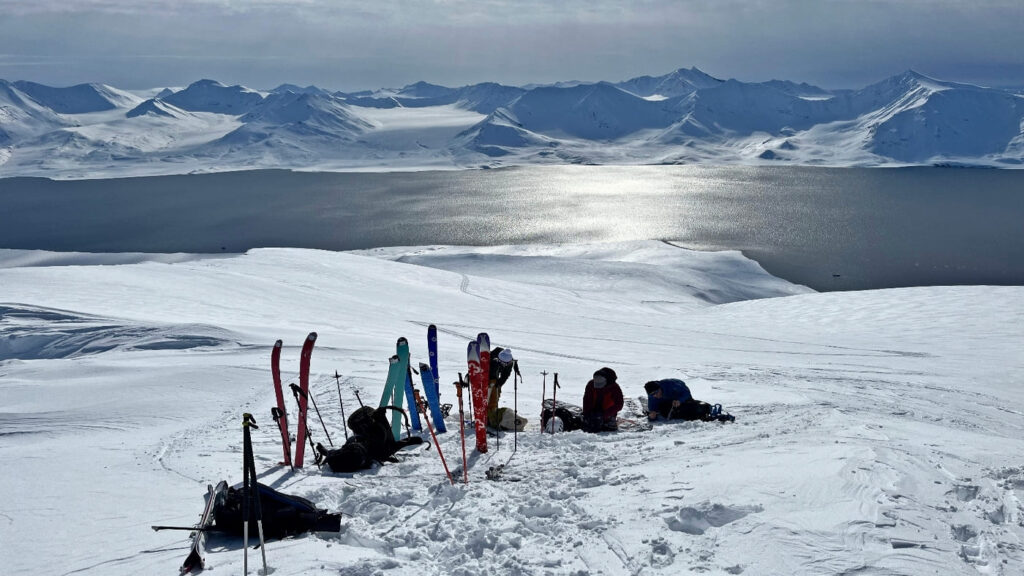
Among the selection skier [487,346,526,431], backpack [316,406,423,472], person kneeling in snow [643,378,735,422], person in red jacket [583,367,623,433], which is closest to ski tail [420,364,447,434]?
skier [487,346,526,431]

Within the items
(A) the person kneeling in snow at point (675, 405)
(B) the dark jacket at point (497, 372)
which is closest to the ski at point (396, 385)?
(B) the dark jacket at point (497, 372)

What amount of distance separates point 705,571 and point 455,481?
3.52 metres

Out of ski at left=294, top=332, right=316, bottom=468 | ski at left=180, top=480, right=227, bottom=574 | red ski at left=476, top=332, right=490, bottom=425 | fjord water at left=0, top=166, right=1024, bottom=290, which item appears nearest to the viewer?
ski at left=180, top=480, right=227, bottom=574

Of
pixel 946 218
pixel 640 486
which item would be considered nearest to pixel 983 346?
pixel 640 486

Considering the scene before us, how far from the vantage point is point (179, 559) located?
250 inches

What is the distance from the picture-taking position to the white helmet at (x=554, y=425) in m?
11.0

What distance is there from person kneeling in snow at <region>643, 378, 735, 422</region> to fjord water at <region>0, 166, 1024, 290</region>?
49.7m

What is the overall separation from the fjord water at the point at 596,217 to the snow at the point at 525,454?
145ft

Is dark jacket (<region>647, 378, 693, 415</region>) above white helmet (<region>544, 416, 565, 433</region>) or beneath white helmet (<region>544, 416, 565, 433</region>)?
above

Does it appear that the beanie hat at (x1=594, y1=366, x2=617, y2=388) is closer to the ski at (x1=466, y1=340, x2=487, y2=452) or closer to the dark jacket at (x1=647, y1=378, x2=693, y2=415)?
the dark jacket at (x1=647, y1=378, x2=693, y2=415)

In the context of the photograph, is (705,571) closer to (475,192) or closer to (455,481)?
(455,481)

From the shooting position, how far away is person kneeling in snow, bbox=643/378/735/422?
457 inches

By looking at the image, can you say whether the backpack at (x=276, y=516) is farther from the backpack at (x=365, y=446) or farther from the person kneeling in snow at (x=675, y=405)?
the person kneeling in snow at (x=675, y=405)

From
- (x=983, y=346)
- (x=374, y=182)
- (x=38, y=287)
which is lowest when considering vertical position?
(x=983, y=346)
